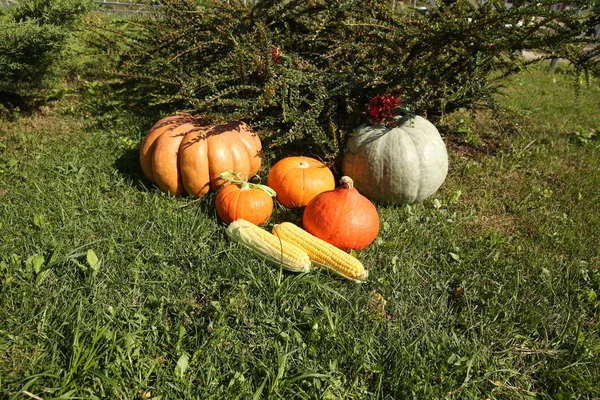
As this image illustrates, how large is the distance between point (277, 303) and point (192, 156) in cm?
123

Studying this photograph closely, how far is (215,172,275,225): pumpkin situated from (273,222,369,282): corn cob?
0.21m

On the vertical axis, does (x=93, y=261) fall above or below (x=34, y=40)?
below

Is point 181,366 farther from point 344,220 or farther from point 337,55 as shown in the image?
point 337,55

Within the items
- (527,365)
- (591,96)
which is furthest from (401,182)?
(591,96)

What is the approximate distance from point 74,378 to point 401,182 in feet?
7.09

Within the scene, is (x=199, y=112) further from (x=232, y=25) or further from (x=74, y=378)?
(x=74, y=378)

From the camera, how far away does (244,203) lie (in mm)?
2492

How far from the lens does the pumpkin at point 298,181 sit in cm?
276

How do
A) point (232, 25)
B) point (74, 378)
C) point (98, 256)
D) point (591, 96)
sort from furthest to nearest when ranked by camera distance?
point (591, 96), point (232, 25), point (98, 256), point (74, 378)

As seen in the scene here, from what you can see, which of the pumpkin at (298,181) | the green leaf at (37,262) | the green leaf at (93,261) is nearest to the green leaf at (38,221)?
the green leaf at (37,262)

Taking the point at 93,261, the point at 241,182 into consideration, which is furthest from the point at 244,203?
the point at 93,261

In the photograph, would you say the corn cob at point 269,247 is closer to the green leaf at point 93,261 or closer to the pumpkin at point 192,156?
the pumpkin at point 192,156

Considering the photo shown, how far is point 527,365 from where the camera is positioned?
1785 mm

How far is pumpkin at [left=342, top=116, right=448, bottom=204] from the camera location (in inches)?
111
